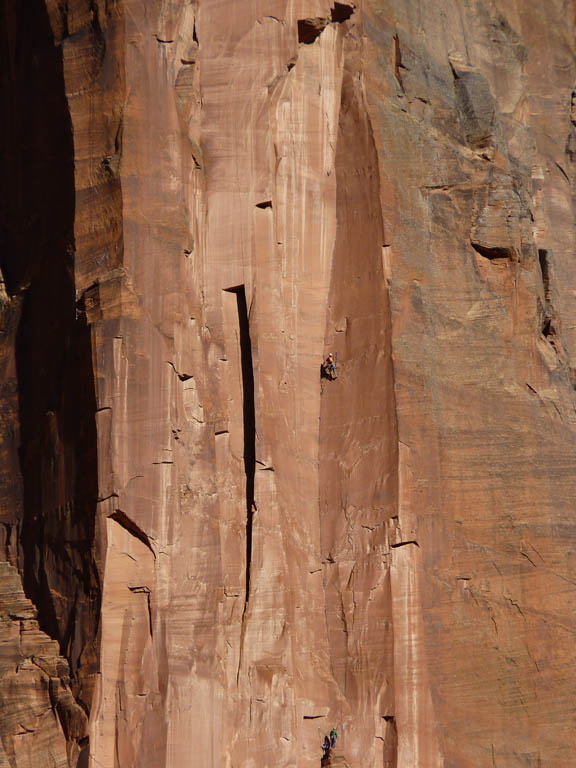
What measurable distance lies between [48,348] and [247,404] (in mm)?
2797

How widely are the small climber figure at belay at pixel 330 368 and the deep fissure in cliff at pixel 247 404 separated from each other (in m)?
1.32

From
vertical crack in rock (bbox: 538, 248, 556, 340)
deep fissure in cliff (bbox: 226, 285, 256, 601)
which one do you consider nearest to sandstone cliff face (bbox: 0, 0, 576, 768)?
deep fissure in cliff (bbox: 226, 285, 256, 601)

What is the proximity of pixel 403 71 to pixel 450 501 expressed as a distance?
660 cm

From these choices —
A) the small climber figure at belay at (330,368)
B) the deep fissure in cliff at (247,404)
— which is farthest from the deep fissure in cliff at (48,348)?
the small climber figure at belay at (330,368)

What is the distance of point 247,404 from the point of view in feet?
49.2

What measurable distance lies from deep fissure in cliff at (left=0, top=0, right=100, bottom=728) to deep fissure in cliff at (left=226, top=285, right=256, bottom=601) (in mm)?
2042

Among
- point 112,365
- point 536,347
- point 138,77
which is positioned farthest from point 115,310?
point 536,347

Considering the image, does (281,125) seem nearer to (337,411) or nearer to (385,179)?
(385,179)

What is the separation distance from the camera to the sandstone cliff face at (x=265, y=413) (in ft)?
45.3

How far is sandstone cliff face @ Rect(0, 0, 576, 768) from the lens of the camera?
13805mm

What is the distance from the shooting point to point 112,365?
1389cm

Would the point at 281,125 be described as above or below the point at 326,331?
above

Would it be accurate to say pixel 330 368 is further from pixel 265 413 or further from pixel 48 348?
pixel 48 348

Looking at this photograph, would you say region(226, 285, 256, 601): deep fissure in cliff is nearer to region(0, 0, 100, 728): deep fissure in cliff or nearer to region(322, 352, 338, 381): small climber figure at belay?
region(322, 352, 338, 381): small climber figure at belay
